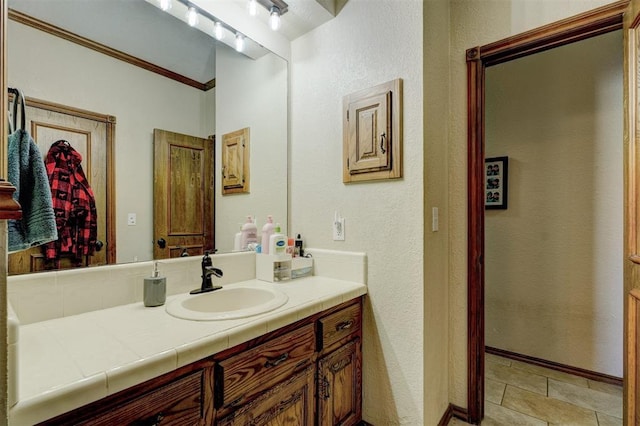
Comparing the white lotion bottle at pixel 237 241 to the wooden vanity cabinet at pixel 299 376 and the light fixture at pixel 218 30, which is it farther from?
the light fixture at pixel 218 30

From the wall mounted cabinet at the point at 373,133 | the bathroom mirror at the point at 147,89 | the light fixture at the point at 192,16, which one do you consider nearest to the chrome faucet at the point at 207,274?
the bathroom mirror at the point at 147,89

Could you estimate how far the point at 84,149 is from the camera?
3.96 feet

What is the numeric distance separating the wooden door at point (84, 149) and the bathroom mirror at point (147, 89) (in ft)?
0.10

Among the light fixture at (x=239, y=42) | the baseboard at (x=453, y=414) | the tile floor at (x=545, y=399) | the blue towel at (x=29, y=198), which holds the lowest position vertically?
the tile floor at (x=545, y=399)

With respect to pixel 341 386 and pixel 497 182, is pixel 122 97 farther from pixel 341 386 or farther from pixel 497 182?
pixel 497 182

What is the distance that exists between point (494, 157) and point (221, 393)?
8.46ft

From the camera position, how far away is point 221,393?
96cm

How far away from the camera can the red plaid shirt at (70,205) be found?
113 centimetres

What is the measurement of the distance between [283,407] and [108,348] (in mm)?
653

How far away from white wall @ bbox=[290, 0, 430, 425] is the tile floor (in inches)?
17.7

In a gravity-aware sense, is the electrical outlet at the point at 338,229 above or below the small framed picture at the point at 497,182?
below

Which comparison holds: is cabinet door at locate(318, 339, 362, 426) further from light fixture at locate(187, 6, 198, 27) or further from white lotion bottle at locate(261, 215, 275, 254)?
light fixture at locate(187, 6, 198, 27)

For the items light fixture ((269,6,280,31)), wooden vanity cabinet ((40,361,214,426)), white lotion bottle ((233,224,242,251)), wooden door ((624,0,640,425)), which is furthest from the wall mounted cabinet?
wooden vanity cabinet ((40,361,214,426))

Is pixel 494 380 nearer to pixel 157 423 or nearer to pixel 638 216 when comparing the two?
pixel 638 216
